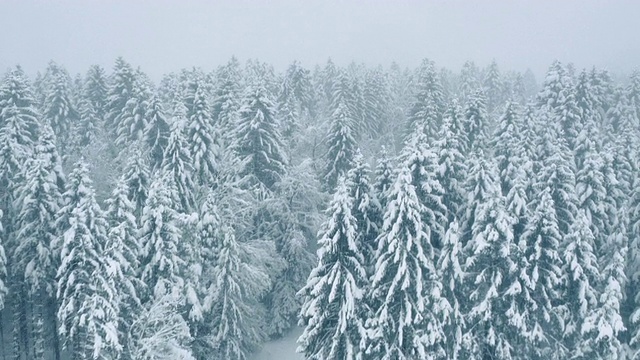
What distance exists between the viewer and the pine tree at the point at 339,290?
23.4 m

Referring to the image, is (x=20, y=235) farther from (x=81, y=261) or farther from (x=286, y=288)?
(x=286, y=288)

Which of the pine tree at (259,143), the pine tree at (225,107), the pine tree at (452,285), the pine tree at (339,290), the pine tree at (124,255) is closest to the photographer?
the pine tree at (124,255)

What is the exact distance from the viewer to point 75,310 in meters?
23.4

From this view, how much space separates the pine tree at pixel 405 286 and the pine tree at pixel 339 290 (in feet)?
2.57

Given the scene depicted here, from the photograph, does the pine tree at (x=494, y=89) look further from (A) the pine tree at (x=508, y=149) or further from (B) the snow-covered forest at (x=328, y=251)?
(A) the pine tree at (x=508, y=149)

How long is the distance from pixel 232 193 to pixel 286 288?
768 centimetres

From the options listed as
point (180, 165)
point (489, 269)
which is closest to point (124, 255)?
point (180, 165)

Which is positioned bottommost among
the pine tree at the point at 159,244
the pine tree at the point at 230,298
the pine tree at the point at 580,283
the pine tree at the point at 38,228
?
the pine tree at the point at 580,283

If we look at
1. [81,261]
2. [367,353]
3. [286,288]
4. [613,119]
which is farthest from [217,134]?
[613,119]

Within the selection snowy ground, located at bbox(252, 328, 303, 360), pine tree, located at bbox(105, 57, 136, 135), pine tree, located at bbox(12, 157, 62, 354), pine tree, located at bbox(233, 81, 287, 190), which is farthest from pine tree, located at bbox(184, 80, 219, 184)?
pine tree, located at bbox(105, 57, 136, 135)

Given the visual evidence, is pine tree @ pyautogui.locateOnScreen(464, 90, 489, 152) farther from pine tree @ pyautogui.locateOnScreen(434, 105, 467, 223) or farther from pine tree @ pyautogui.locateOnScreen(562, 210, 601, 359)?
pine tree @ pyautogui.locateOnScreen(562, 210, 601, 359)

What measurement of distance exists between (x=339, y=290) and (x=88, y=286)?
1111cm

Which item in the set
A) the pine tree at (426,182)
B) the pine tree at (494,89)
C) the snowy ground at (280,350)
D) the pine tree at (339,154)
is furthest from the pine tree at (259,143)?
the pine tree at (494,89)

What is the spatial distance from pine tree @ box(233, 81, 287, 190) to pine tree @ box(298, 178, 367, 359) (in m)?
12.5
